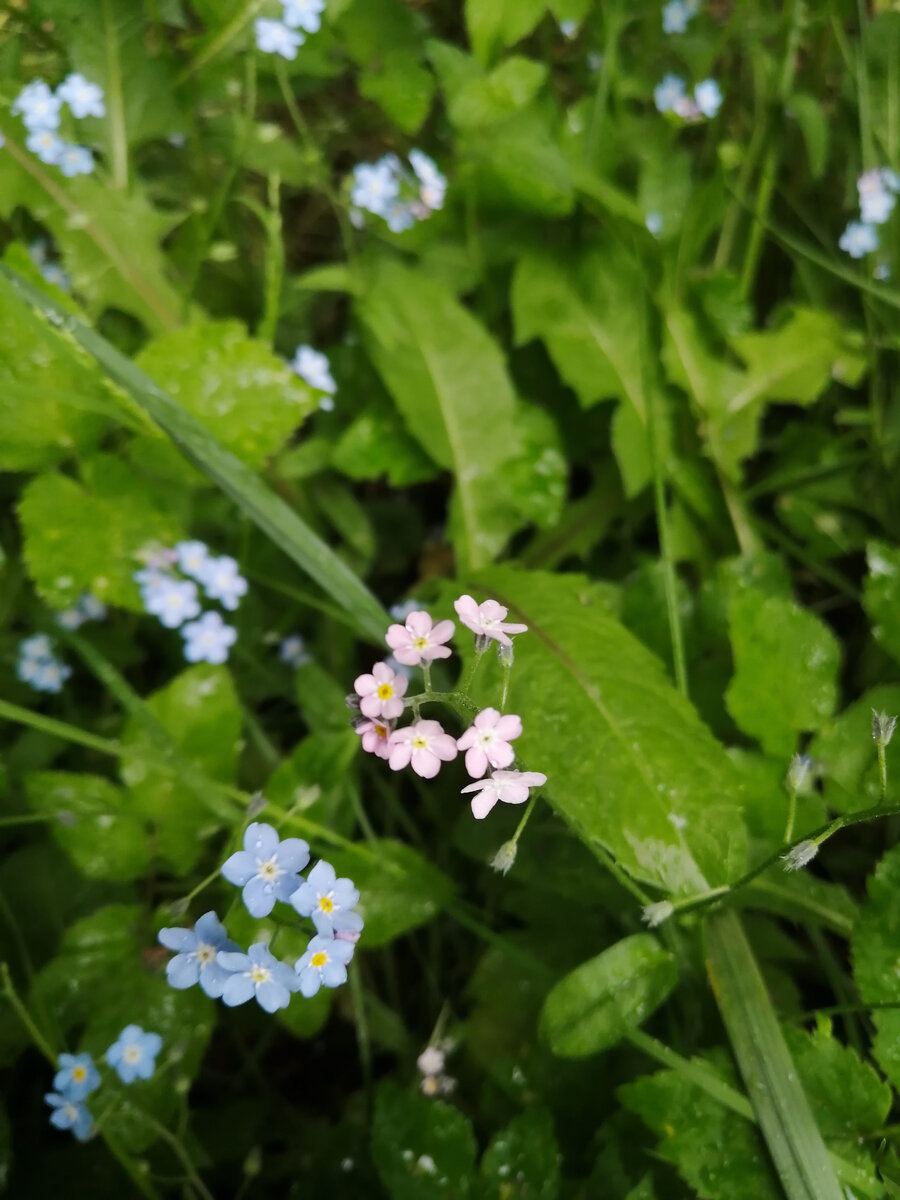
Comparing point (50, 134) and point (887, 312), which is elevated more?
point (50, 134)

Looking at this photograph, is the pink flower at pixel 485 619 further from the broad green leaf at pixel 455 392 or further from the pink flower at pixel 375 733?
the broad green leaf at pixel 455 392

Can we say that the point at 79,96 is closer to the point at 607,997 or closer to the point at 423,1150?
the point at 607,997

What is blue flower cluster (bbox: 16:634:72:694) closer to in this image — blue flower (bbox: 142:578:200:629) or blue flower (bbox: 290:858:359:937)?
blue flower (bbox: 142:578:200:629)

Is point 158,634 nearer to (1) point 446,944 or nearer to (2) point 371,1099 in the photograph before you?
(1) point 446,944

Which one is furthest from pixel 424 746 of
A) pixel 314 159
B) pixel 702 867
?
pixel 314 159

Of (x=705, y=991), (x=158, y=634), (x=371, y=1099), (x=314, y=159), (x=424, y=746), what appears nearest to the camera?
(x=424, y=746)

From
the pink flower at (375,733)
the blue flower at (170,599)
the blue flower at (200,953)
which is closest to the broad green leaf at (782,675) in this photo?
the pink flower at (375,733)
